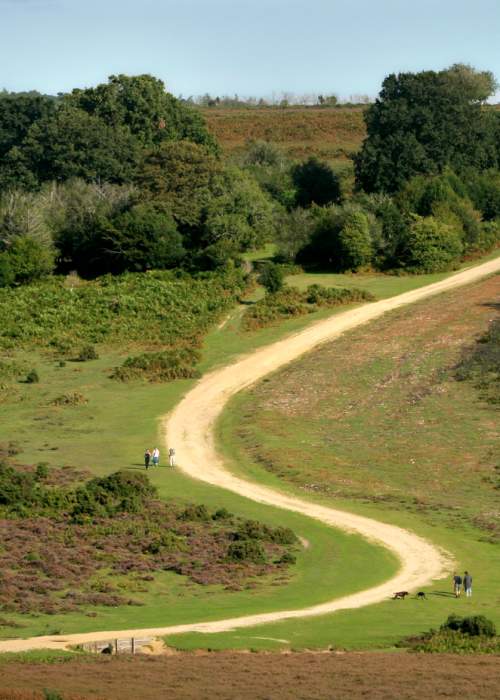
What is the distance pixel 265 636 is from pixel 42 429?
38.7m

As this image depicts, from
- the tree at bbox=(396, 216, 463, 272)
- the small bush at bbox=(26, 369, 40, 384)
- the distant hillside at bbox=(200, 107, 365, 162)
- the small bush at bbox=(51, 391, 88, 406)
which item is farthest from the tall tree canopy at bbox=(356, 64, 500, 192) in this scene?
the small bush at bbox=(51, 391, 88, 406)

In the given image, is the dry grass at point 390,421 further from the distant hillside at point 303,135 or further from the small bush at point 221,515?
the distant hillside at point 303,135

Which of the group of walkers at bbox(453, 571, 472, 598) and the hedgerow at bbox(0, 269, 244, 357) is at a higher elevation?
the hedgerow at bbox(0, 269, 244, 357)

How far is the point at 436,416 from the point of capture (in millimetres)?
81438

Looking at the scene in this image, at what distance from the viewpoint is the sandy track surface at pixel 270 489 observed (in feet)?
151

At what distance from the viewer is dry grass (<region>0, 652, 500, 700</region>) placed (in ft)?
119

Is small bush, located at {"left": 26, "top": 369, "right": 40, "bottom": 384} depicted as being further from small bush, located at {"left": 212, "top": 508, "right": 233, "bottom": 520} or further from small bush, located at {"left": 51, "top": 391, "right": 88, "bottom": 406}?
small bush, located at {"left": 212, "top": 508, "right": 233, "bottom": 520}

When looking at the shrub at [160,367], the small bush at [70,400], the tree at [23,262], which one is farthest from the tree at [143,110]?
the small bush at [70,400]

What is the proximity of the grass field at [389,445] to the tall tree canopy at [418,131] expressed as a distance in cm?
3099

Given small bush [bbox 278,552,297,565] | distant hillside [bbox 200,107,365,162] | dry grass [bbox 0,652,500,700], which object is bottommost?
small bush [bbox 278,552,297,565]

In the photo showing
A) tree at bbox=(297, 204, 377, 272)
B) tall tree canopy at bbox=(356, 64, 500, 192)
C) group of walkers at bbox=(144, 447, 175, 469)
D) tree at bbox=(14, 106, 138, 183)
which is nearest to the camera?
group of walkers at bbox=(144, 447, 175, 469)

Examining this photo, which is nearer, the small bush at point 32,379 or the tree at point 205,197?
the small bush at point 32,379

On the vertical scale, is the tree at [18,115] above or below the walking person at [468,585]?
above

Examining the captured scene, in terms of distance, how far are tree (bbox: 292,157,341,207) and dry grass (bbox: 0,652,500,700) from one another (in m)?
107
